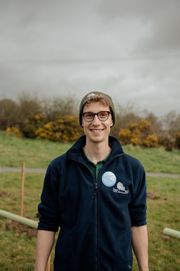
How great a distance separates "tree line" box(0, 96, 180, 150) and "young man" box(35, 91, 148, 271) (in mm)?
22608

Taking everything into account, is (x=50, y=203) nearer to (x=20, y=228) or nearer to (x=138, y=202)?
(x=138, y=202)

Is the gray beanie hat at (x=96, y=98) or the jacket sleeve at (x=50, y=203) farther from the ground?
the gray beanie hat at (x=96, y=98)

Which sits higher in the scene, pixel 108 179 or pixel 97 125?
pixel 97 125

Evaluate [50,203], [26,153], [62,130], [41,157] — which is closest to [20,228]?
[50,203]

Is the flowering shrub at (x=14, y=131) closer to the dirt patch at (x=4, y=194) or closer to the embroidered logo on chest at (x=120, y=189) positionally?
the dirt patch at (x=4, y=194)

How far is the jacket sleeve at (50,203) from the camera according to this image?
183 centimetres

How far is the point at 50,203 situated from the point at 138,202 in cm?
44

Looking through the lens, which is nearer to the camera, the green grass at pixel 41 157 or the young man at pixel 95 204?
the young man at pixel 95 204

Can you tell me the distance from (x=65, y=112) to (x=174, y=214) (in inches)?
793

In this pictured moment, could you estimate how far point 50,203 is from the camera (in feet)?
6.05

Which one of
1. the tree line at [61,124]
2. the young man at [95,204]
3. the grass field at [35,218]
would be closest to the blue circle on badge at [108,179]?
the young man at [95,204]

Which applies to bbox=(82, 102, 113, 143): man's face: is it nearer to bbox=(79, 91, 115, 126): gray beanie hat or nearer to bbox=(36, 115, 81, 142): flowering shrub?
bbox=(79, 91, 115, 126): gray beanie hat

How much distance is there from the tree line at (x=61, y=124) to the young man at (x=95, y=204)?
74.2ft

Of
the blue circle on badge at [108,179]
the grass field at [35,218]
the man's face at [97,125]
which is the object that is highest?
the man's face at [97,125]
